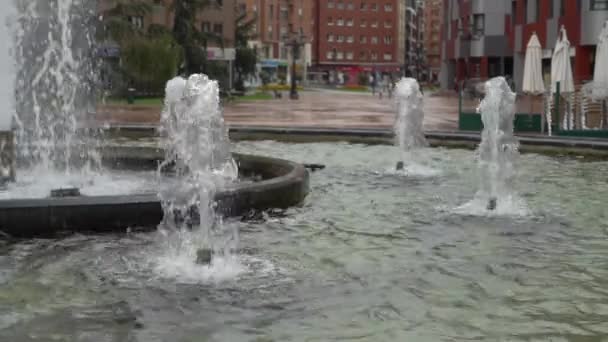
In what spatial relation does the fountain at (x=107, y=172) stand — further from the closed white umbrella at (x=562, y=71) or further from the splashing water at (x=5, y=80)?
the closed white umbrella at (x=562, y=71)

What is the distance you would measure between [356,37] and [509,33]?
76297mm

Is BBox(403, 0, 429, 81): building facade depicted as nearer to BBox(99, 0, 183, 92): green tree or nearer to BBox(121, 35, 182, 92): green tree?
BBox(99, 0, 183, 92): green tree

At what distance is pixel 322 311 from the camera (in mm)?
5949

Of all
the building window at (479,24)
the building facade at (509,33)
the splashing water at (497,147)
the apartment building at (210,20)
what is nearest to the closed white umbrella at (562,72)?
the splashing water at (497,147)

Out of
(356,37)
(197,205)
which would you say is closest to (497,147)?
(197,205)

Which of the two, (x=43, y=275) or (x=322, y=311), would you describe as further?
(x=43, y=275)

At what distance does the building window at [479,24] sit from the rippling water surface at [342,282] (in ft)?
175

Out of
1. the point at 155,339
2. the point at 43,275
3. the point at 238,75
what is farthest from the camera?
the point at 238,75

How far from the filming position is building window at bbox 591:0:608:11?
39.6 metres

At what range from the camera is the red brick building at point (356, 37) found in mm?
129500

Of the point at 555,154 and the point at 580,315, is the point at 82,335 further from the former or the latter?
the point at 555,154

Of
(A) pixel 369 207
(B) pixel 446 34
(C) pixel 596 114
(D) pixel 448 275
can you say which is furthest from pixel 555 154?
(B) pixel 446 34

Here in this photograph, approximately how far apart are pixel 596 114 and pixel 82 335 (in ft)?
58.5

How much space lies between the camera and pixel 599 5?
39.8 meters
